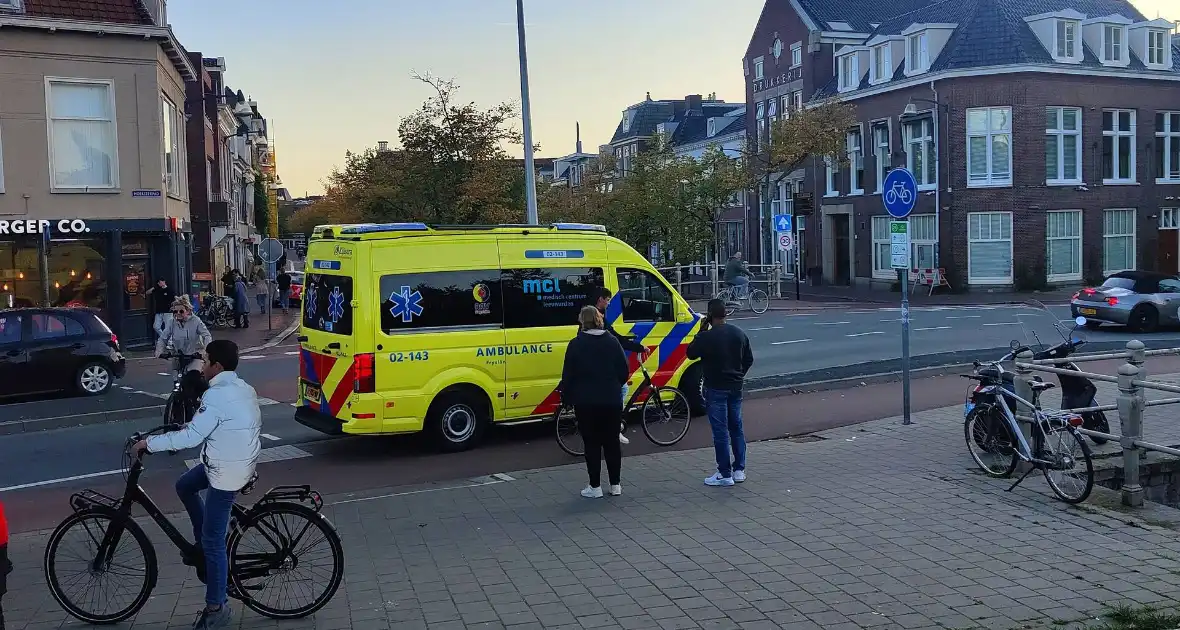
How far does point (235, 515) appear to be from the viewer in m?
5.98

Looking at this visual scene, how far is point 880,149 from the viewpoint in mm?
44656

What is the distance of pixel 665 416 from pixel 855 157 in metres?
37.2

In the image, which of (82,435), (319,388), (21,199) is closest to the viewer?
(319,388)

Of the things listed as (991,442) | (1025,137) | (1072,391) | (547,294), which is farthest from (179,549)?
(1025,137)

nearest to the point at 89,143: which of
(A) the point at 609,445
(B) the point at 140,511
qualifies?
(B) the point at 140,511

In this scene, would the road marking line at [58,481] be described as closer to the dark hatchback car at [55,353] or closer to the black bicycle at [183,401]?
the black bicycle at [183,401]

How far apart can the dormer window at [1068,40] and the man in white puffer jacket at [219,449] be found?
40630 millimetres

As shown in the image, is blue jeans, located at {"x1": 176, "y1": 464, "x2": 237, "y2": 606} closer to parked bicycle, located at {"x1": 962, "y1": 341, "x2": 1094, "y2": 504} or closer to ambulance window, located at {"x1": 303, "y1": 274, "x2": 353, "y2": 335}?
ambulance window, located at {"x1": 303, "y1": 274, "x2": 353, "y2": 335}

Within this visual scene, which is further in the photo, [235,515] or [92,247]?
[92,247]

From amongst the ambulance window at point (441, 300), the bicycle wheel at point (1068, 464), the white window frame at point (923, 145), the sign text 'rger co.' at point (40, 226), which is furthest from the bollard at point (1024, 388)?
the white window frame at point (923, 145)

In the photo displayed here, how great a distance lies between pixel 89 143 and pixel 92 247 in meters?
2.40

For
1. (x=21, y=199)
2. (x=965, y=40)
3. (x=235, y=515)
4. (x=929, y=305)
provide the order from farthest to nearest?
(x=965, y=40) < (x=929, y=305) < (x=21, y=199) < (x=235, y=515)

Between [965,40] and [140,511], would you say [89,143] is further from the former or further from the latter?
[965,40]

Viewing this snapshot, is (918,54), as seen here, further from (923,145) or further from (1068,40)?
(1068,40)
